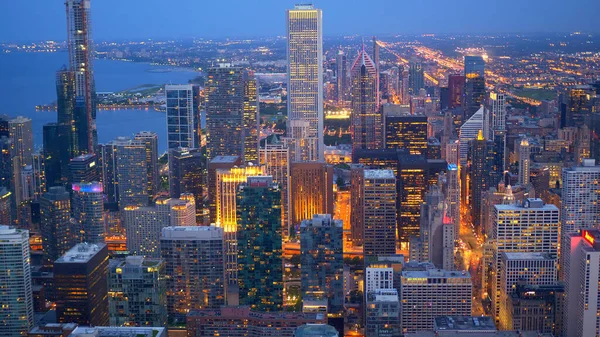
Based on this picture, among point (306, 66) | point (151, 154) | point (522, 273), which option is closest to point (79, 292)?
point (522, 273)

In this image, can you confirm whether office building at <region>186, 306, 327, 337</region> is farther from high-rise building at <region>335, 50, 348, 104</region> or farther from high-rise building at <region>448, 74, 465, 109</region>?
high-rise building at <region>335, 50, 348, 104</region>

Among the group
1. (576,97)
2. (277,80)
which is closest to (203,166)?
(277,80)

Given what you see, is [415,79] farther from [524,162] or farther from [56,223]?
[56,223]

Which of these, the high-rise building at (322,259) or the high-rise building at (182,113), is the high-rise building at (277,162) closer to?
the high-rise building at (182,113)

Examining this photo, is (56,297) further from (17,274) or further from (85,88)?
(85,88)

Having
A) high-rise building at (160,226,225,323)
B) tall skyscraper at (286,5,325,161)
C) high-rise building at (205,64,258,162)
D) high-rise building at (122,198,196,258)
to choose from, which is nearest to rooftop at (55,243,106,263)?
high-rise building at (160,226,225,323)

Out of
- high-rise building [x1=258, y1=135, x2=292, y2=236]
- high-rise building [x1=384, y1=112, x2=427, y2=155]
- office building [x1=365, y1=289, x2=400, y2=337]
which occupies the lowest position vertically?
office building [x1=365, y1=289, x2=400, y2=337]
